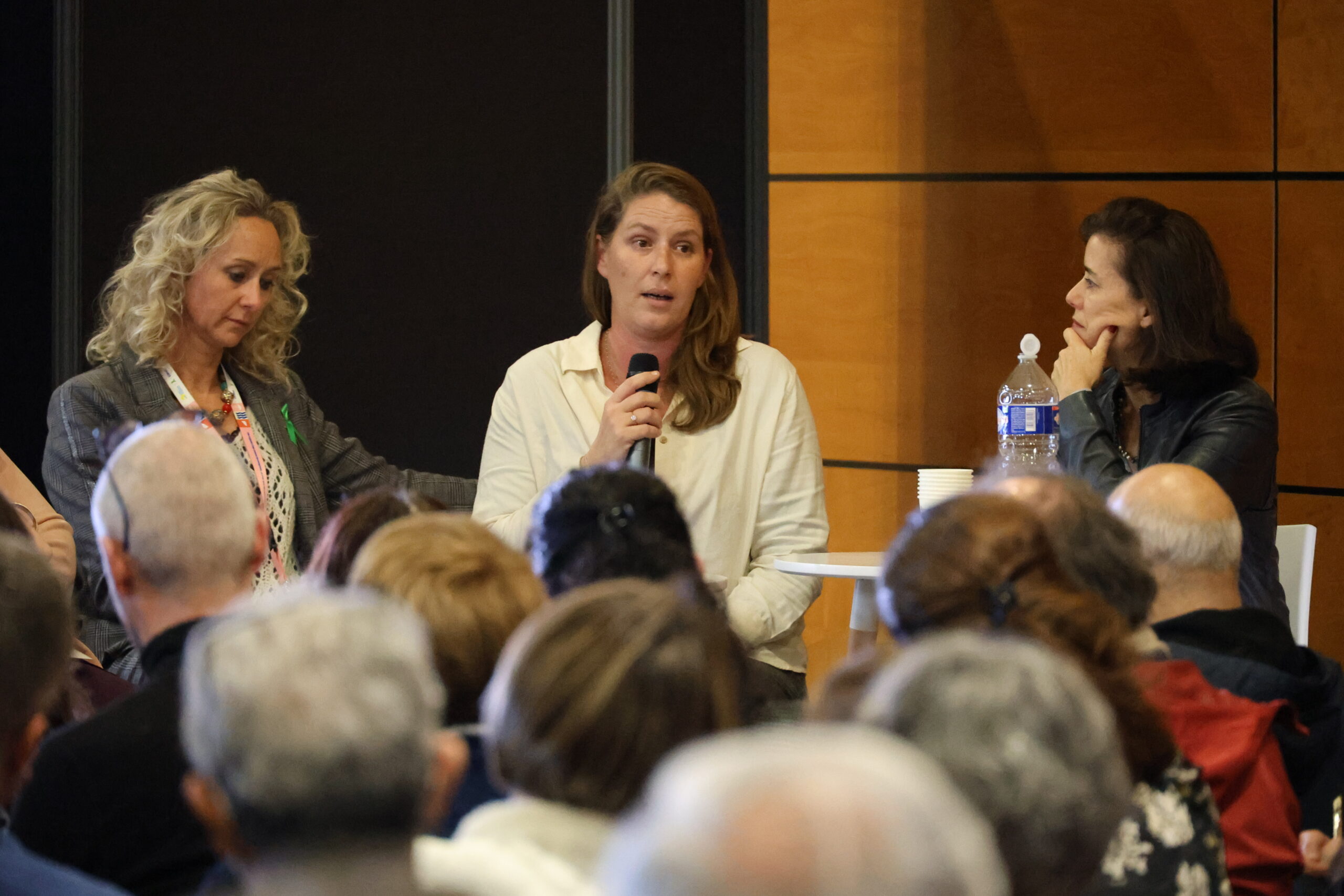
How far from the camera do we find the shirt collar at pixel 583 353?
2.94 metres

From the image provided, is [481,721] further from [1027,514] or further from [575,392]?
[575,392]

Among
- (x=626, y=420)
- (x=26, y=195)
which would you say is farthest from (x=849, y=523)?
(x=26, y=195)

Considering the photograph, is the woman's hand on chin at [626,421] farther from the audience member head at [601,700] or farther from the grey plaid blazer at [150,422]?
the audience member head at [601,700]

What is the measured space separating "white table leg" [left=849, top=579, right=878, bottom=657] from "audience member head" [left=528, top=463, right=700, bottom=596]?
224 centimetres

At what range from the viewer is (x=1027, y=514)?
1515 mm

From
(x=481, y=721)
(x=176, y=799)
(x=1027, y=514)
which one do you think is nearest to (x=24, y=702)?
(x=176, y=799)

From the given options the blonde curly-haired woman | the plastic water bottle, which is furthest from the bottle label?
the blonde curly-haired woman

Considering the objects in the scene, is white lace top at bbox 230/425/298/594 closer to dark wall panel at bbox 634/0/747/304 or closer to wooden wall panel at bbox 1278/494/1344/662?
dark wall panel at bbox 634/0/747/304

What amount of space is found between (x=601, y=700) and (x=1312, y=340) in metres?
3.97

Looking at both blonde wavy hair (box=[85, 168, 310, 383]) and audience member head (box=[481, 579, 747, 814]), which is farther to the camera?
blonde wavy hair (box=[85, 168, 310, 383])

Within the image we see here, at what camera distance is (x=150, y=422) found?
310 centimetres

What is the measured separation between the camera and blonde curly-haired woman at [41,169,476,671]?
3.03m

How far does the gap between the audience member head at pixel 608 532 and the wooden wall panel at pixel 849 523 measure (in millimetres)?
2856

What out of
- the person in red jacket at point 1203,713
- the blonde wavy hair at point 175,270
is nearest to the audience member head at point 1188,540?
the person in red jacket at point 1203,713
